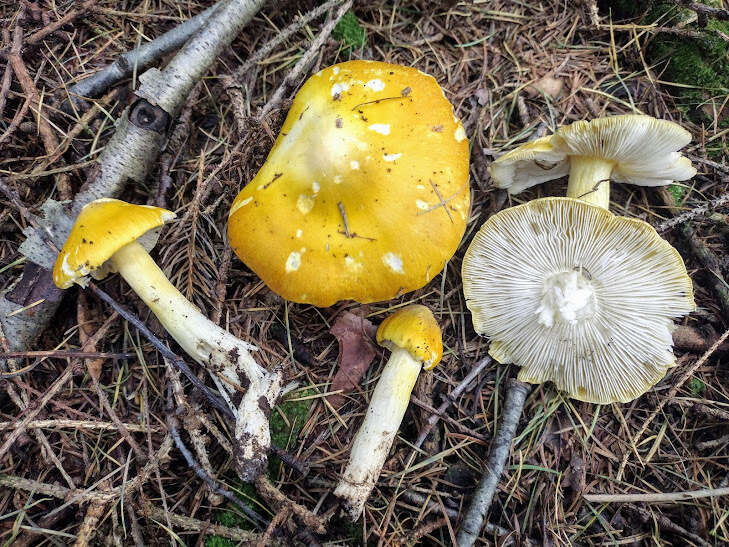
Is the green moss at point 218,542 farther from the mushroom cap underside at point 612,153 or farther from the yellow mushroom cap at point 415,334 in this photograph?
the mushroom cap underside at point 612,153

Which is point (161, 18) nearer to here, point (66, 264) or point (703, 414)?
point (66, 264)

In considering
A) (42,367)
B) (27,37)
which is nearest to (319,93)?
(27,37)

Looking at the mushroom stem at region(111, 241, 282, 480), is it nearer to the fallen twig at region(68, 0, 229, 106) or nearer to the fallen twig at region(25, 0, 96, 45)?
the fallen twig at region(68, 0, 229, 106)

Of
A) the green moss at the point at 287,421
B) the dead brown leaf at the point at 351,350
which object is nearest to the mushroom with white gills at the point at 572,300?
the dead brown leaf at the point at 351,350

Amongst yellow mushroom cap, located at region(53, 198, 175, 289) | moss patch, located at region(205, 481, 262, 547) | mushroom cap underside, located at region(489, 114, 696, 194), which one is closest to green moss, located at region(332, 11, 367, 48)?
mushroom cap underside, located at region(489, 114, 696, 194)

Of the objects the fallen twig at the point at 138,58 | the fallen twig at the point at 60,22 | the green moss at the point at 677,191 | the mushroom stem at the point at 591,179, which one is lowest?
the green moss at the point at 677,191

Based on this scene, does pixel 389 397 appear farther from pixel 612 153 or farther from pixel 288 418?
pixel 612 153
